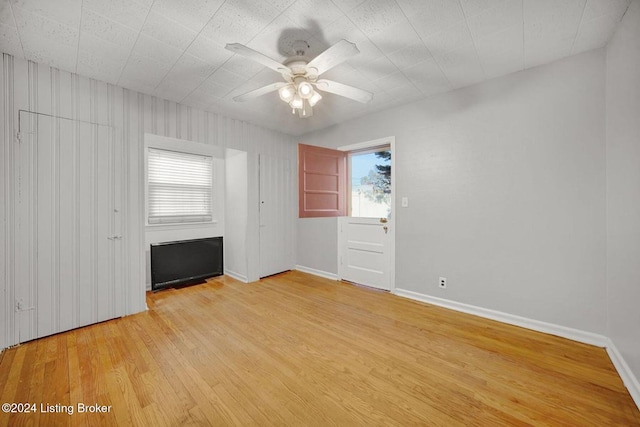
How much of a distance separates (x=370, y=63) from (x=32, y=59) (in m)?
3.12

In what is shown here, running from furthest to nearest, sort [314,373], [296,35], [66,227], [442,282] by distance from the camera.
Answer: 1. [442,282]
2. [66,227]
3. [296,35]
4. [314,373]

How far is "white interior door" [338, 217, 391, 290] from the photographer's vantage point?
3.66m

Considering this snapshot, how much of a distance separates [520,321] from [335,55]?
10.1ft

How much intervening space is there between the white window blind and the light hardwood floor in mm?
1778

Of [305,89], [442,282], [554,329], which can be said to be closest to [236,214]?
[305,89]

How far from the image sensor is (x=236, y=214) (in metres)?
4.36

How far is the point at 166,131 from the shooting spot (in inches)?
125

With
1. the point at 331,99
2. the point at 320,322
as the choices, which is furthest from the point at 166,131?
the point at 320,322

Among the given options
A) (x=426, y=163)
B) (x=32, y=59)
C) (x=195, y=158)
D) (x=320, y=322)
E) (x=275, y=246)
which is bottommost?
(x=320, y=322)

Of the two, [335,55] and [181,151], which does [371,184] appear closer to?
[335,55]

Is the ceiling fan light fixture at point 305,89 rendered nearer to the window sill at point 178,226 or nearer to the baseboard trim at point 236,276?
the baseboard trim at point 236,276

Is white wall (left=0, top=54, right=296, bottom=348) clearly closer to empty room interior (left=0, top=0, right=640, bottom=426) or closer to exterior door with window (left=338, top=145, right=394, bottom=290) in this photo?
empty room interior (left=0, top=0, right=640, bottom=426)

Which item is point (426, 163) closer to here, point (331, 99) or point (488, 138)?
point (488, 138)

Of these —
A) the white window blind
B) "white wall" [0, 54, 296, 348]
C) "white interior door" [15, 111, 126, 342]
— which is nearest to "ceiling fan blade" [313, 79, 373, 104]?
"white wall" [0, 54, 296, 348]
